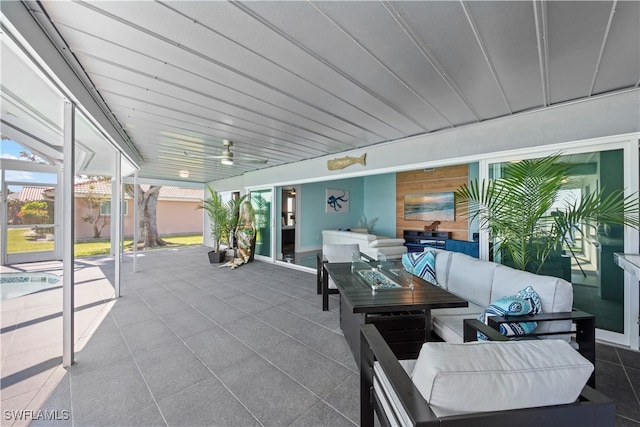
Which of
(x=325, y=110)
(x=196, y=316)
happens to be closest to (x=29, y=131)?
(x=196, y=316)

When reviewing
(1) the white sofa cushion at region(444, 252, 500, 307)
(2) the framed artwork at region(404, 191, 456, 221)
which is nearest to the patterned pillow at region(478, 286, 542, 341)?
(1) the white sofa cushion at region(444, 252, 500, 307)

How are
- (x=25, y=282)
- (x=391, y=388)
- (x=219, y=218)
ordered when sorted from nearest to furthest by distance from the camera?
1. (x=391, y=388)
2. (x=25, y=282)
3. (x=219, y=218)

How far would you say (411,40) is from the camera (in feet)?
5.55

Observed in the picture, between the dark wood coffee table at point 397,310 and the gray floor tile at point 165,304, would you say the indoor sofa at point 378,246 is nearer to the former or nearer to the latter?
the dark wood coffee table at point 397,310

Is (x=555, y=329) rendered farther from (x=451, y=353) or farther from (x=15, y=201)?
(x=15, y=201)

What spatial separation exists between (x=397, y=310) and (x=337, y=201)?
723cm

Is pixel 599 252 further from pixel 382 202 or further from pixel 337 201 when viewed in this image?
pixel 337 201

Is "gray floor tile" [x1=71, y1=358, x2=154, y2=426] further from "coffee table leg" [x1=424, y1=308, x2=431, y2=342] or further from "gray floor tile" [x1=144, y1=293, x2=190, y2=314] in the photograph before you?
"coffee table leg" [x1=424, y1=308, x2=431, y2=342]

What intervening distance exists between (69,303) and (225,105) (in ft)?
7.91

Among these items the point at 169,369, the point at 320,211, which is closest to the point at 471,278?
the point at 169,369

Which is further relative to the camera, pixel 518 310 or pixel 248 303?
pixel 248 303

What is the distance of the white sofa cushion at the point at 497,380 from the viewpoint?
778 mm

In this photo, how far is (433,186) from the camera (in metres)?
7.51

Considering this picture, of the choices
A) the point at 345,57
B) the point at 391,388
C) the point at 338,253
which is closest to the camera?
the point at 391,388
